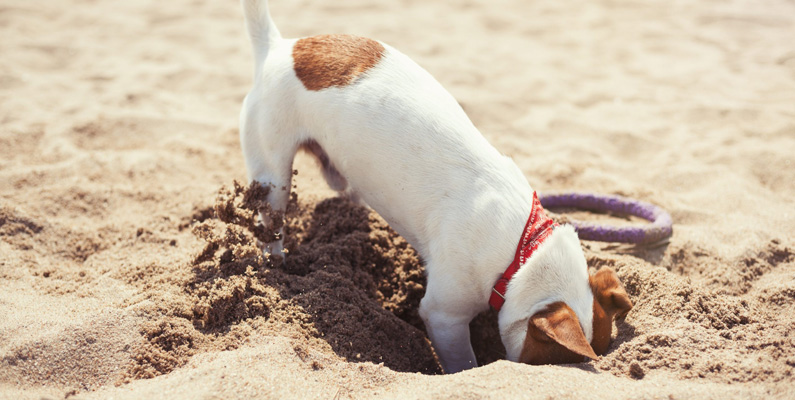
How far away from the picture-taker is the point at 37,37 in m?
6.16

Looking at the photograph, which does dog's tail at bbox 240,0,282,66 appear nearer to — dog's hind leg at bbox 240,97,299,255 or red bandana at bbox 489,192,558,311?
dog's hind leg at bbox 240,97,299,255

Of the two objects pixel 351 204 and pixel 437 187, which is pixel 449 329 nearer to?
pixel 437 187

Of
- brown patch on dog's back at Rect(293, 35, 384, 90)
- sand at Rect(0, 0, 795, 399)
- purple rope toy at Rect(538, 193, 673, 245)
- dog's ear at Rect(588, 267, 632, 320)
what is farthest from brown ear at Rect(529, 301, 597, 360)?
brown patch on dog's back at Rect(293, 35, 384, 90)

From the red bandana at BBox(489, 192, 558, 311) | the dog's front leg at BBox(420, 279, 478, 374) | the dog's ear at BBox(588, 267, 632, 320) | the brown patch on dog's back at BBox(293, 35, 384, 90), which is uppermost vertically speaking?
the brown patch on dog's back at BBox(293, 35, 384, 90)

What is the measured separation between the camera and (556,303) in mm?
2408

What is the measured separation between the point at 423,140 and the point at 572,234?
0.81m

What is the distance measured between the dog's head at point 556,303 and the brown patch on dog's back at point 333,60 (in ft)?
4.04

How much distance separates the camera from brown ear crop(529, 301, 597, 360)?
7.14ft

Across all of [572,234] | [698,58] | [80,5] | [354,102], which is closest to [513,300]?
[572,234]

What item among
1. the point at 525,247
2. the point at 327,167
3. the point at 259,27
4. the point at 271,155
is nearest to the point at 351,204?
the point at 327,167

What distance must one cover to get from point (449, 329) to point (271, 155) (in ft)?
4.18

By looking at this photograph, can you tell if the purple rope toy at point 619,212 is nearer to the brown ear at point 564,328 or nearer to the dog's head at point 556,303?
the dog's head at point 556,303

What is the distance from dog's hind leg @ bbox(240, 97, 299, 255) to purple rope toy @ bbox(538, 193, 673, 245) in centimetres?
173

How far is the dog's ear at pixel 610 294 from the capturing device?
250 cm
